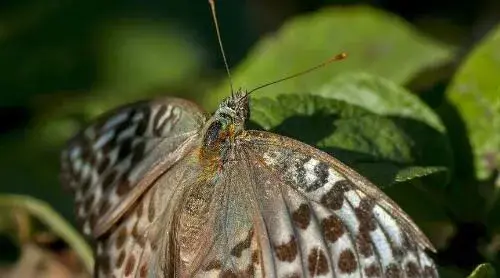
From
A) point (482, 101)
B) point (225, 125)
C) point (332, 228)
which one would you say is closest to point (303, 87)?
point (482, 101)

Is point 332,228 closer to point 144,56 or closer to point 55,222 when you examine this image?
point 55,222

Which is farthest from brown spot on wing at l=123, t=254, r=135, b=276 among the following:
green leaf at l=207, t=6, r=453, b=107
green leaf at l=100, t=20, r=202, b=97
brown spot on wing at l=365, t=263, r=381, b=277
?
green leaf at l=100, t=20, r=202, b=97

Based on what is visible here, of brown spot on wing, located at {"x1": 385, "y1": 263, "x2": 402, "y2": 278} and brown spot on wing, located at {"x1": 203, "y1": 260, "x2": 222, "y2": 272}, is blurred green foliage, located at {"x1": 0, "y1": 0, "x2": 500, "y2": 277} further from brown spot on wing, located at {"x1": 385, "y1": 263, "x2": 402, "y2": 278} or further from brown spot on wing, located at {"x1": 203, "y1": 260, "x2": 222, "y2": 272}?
brown spot on wing, located at {"x1": 203, "y1": 260, "x2": 222, "y2": 272}

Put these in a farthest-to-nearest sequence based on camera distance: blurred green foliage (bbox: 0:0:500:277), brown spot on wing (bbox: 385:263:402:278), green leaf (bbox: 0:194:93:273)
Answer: green leaf (bbox: 0:194:93:273) < blurred green foliage (bbox: 0:0:500:277) < brown spot on wing (bbox: 385:263:402:278)

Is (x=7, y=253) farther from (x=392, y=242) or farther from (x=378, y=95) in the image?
(x=392, y=242)

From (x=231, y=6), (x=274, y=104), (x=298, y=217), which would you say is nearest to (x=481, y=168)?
(x=274, y=104)
